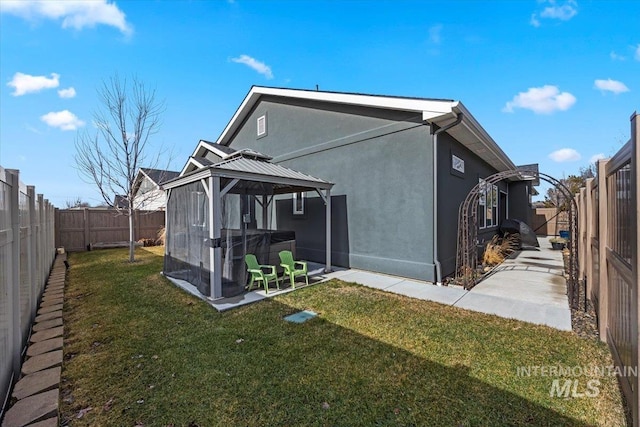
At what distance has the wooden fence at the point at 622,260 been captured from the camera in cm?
195

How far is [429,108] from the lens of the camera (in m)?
6.10

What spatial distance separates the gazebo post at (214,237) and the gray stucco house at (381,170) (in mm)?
3940

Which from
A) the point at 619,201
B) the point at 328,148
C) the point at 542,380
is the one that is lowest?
the point at 542,380

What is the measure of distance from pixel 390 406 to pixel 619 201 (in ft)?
9.67

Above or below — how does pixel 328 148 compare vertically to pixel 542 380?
above

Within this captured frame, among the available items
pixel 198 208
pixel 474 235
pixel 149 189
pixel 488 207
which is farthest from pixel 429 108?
pixel 149 189

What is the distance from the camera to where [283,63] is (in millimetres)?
11852

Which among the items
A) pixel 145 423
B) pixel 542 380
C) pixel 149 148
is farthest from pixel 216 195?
pixel 149 148

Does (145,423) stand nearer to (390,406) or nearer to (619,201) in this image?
(390,406)

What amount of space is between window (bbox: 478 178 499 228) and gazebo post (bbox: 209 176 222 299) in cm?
845

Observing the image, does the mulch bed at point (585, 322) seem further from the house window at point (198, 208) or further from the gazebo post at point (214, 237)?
the house window at point (198, 208)

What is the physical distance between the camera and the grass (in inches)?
91.2

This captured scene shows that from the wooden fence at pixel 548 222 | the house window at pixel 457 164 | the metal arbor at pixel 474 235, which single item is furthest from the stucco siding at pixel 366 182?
the wooden fence at pixel 548 222

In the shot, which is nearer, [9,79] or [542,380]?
[542,380]
